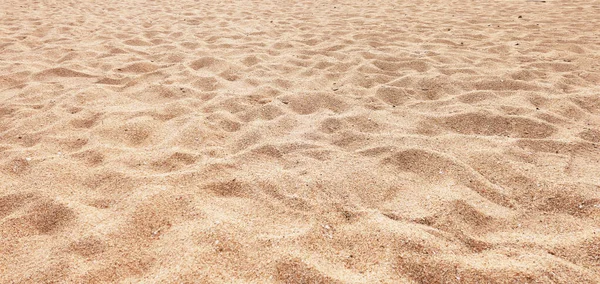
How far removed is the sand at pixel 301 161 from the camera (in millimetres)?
1259

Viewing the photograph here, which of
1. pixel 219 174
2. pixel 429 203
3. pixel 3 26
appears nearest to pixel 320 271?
pixel 429 203

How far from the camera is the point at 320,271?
1203 mm

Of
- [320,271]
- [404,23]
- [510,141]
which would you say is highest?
[404,23]

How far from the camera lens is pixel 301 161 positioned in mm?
1843

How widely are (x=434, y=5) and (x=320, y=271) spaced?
5603 millimetres

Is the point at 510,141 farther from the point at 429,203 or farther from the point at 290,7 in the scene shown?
the point at 290,7

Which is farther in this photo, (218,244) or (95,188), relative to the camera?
(95,188)

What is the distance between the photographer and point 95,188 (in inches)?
64.2

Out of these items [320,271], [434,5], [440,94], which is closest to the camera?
[320,271]

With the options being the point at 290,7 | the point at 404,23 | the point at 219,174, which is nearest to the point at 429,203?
the point at 219,174

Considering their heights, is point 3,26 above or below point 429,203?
above

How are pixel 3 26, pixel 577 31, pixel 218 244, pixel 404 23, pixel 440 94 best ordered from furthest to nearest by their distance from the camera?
pixel 404 23, pixel 3 26, pixel 577 31, pixel 440 94, pixel 218 244

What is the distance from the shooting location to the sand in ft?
4.13

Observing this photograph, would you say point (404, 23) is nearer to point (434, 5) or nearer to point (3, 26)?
point (434, 5)
